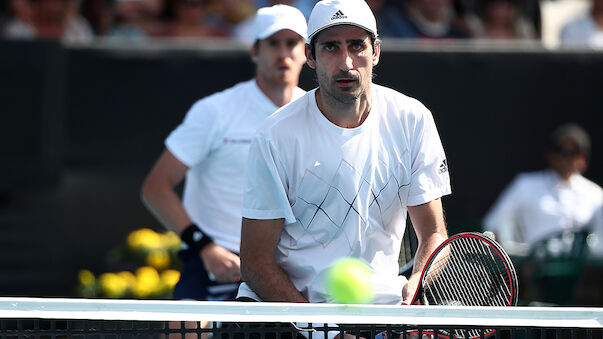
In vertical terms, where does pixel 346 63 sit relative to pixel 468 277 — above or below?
above

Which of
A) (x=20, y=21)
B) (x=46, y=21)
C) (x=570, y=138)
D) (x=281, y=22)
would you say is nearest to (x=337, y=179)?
(x=281, y=22)

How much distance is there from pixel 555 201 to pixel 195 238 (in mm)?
3879

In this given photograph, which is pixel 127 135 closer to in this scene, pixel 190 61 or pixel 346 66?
pixel 190 61

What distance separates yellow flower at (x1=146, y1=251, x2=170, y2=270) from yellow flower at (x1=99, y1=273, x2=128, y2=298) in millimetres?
238

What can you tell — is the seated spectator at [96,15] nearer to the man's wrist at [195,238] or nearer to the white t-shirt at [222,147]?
the white t-shirt at [222,147]

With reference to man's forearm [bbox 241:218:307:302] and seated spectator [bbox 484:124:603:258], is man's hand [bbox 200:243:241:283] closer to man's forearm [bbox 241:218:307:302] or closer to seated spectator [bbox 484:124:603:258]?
man's forearm [bbox 241:218:307:302]

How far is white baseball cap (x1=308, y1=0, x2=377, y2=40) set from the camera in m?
3.46

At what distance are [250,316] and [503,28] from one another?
6669mm

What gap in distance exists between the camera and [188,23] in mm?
8070

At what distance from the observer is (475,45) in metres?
7.83

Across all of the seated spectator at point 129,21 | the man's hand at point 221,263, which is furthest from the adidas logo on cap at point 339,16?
the seated spectator at point 129,21

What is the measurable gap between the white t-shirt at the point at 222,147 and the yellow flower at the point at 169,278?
7.00 feet

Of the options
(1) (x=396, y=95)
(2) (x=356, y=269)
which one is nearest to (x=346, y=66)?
(1) (x=396, y=95)

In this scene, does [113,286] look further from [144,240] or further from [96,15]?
[96,15]
